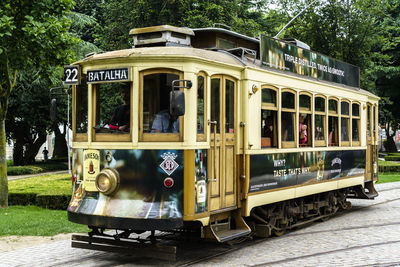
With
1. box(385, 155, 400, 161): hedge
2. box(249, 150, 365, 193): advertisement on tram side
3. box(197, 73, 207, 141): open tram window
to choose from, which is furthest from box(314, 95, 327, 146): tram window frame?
box(385, 155, 400, 161): hedge

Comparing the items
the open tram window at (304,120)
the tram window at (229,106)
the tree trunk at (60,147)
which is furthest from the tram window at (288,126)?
the tree trunk at (60,147)

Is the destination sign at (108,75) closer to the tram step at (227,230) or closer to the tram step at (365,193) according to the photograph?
the tram step at (227,230)

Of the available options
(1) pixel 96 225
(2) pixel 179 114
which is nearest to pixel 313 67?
(2) pixel 179 114

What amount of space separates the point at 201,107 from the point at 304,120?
3589 millimetres

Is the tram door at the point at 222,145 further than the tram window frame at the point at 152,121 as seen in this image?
Yes

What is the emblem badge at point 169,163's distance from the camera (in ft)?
25.5

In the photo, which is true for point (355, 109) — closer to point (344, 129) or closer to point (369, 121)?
point (344, 129)

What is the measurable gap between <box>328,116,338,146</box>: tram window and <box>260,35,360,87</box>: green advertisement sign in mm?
921

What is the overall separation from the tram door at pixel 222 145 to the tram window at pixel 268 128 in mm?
841

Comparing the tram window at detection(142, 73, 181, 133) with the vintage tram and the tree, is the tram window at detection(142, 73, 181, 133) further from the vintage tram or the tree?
the tree

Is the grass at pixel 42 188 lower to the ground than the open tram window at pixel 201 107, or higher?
lower

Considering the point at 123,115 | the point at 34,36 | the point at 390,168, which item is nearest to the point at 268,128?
the point at 123,115

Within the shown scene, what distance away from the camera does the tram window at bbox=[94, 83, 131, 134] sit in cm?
805

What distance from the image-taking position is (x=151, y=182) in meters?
7.74
